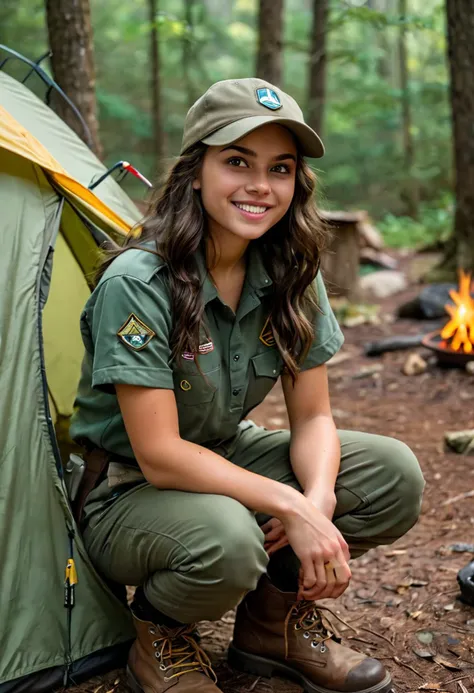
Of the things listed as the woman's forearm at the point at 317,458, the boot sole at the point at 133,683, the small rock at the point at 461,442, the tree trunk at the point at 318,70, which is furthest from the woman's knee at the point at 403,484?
the tree trunk at the point at 318,70

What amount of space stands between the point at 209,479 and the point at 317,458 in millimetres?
388

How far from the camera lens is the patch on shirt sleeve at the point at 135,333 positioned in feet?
6.59

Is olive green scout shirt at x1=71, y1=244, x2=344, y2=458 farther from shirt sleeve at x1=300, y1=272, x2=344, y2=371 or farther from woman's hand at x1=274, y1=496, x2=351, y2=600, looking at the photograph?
woman's hand at x1=274, y1=496, x2=351, y2=600

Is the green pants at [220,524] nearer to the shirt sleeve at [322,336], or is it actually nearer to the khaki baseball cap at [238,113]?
the shirt sleeve at [322,336]

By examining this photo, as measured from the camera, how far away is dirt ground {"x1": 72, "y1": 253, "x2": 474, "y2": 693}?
7.57ft

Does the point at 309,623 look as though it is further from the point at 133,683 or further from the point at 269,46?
the point at 269,46

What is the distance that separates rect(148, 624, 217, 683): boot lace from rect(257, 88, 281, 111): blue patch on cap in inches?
58.5

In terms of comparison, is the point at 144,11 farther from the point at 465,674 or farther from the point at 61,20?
the point at 465,674

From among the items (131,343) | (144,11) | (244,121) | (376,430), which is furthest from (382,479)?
(144,11)

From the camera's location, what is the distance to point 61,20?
405 cm

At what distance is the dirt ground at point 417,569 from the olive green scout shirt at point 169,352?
31.2 inches

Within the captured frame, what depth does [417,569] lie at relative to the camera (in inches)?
117

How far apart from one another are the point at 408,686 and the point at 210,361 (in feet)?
3.68

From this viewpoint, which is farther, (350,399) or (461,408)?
(350,399)
